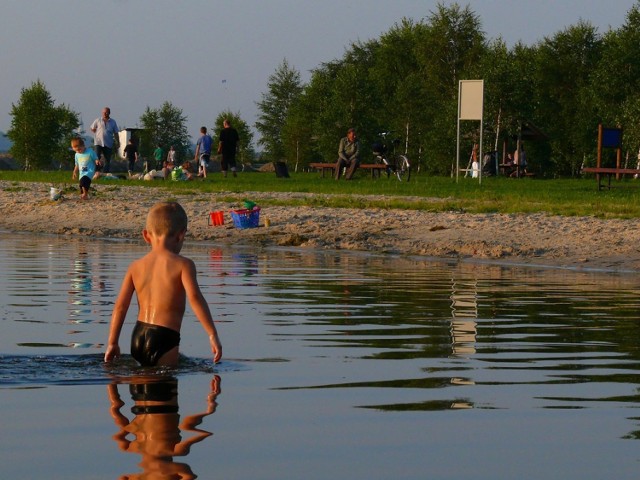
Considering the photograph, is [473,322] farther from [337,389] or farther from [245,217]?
[245,217]

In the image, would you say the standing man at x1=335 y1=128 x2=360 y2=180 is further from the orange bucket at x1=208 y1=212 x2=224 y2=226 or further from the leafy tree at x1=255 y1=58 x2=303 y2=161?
the leafy tree at x1=255 y1=58 x2=303 y2=161

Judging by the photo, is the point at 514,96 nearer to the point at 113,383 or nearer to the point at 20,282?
the point at 20,282

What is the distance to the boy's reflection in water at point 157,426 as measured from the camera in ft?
15.9

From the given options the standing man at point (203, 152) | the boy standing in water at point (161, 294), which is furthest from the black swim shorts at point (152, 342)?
the standing man at point (203, 152)

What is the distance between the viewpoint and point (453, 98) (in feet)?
252

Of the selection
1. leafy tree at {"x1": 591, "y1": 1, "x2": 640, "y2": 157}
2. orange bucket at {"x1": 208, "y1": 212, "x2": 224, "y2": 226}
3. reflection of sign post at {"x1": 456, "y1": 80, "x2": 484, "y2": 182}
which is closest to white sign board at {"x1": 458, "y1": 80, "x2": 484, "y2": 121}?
reflection of sign post at {"x1": 456, "y1": 80, "x2": 484, "y2": 182}

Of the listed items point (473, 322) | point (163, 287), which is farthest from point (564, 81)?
point (163, 287)

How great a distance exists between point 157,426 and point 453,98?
236ft

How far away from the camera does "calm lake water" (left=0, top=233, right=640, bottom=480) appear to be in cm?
511

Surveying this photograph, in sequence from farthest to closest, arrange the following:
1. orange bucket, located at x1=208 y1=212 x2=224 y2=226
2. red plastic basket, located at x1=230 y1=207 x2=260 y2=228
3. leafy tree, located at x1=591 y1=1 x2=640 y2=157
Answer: leafy tree, located at x1=591 y1=1 x2=640 y2=157 < orange bucket, located at x1=208 y1=212 x2=224 y2=226 < red plastic basket, located at x1=230 y1=207 x2=260 y2=228

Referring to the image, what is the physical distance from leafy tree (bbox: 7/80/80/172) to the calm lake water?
3229 inches

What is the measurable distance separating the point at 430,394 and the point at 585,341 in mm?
2562

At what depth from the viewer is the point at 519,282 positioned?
14.1 metres

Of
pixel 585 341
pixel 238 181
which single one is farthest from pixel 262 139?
pixel 585 341
